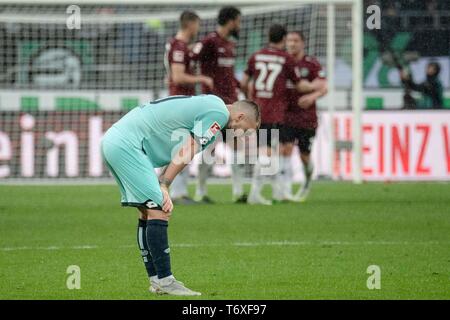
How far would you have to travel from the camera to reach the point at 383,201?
14977 mm

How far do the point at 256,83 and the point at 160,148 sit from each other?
7.45m

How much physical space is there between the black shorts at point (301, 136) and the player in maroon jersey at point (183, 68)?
1412mm

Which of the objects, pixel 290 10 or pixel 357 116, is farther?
pixel 290 10

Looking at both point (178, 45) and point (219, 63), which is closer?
point (178, 45)

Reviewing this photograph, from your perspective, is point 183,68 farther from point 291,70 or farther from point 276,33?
point 291,70

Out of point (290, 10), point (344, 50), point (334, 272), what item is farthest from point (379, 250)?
point (344, 50)

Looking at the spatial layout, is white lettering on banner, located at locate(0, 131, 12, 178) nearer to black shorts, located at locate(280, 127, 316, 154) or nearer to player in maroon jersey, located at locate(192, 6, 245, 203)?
player in maroon jersey, located at locate(192, 6, 245, 203)

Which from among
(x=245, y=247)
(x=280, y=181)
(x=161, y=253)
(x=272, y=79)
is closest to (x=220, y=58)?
(x=272, y=79)

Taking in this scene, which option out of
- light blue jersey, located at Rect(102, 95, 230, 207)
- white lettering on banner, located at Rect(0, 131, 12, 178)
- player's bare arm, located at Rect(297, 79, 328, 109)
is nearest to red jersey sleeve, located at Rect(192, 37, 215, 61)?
player's bare arm, located at Rect(297, 79, 328, 109)

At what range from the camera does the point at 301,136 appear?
51.2 ft

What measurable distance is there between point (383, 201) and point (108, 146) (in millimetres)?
7839

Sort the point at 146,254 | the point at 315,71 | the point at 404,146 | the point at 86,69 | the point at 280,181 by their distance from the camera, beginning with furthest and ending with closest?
the point at 86,69 → the point at 404,146 → the point at 315,71 → the point at 280,181 → the point at 146,254

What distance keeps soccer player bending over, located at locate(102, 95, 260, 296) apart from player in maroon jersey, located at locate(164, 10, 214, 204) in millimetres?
6681
